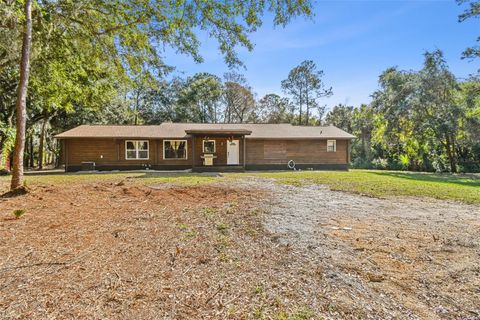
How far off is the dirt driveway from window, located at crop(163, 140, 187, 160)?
13.2m

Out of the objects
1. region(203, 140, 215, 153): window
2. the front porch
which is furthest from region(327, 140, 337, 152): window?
region(203, 140, 215, 153): window

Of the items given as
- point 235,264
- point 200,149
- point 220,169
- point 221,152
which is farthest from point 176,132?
point 235,264

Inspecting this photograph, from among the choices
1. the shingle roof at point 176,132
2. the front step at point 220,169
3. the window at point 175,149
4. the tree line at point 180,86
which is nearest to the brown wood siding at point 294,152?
the shingle roof at point 176,132

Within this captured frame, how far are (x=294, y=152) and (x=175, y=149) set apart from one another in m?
8.57

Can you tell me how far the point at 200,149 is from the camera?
17.9 m

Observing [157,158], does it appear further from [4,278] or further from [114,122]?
[4,278]

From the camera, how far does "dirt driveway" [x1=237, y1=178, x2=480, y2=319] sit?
2.19 m

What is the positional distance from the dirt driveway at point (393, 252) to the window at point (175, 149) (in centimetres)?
1320

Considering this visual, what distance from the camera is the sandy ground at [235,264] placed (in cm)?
209

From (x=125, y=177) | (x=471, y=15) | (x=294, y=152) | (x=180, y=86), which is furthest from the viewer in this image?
(x=180, y=86)

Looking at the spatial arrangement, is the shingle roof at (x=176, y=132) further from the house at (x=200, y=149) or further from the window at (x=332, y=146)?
the window at (x=332, y=146)

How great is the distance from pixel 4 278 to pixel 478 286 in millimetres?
4566

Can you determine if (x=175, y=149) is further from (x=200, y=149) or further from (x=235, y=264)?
(x=235, y=264)

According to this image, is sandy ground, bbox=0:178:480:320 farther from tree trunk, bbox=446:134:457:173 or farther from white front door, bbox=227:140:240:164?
tree trunk, bbox=446:134:457:173
